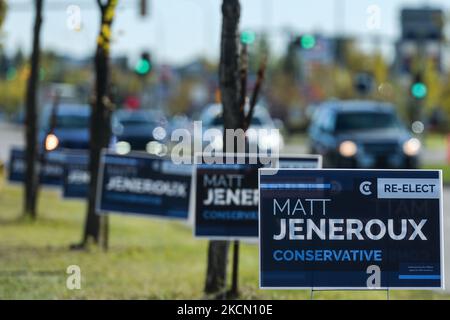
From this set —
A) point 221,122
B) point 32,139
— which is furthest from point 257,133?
point 32,139

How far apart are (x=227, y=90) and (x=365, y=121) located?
14.5 meters

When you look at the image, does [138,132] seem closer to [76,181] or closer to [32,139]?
[32,139]

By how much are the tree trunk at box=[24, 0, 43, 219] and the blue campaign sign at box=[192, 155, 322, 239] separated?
915 cm

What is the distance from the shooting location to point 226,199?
33.1ft

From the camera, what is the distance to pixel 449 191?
2666 cm

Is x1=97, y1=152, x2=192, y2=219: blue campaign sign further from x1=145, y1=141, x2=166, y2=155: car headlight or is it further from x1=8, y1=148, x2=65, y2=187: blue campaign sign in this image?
x1=145, y1=141, x2=166, y2=155: car headlight

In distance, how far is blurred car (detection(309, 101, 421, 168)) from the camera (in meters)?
23.2

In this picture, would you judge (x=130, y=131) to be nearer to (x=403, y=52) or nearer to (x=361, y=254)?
(x=361, y=254)

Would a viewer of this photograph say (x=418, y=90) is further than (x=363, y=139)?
Yes

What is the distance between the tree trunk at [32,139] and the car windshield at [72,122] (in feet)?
28.4

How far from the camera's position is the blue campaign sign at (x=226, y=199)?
1004 centimetres

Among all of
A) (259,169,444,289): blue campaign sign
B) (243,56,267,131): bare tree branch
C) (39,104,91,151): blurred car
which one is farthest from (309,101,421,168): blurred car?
(259,169,444,289): blue campaign sign
